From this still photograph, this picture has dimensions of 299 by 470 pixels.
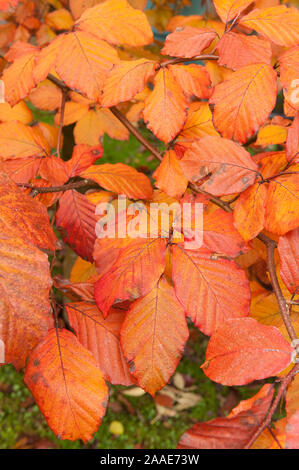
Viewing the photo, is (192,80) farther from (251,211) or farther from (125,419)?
(125,419)

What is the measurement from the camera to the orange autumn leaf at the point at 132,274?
474mm

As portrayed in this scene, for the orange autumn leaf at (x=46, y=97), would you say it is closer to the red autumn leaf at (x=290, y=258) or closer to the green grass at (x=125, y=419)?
the red autumn leaf at (x=290, y=258)

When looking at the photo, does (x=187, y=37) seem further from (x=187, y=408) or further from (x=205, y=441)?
(x=187, y=408)

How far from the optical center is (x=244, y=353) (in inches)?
16.4

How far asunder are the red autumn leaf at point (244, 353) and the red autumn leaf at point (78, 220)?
269mm

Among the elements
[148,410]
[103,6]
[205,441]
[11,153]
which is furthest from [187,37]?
[148,410]

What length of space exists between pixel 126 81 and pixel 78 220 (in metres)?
0.22

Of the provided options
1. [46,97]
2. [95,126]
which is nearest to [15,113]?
[46,97]

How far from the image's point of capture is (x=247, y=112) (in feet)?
1.70

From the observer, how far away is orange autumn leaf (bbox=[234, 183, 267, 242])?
1.62ft

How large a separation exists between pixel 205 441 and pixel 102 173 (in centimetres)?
43

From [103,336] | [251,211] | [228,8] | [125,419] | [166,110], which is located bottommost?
[125,419]

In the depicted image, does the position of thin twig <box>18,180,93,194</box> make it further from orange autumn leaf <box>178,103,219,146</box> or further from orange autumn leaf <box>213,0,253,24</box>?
orange autumn leaf <box>213,0,253,24</box>

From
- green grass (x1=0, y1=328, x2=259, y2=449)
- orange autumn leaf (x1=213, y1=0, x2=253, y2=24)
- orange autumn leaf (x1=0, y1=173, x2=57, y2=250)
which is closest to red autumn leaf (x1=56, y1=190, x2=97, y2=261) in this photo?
orange autumn leaf (x1=0, y1=173, x2=57, y2=250)
